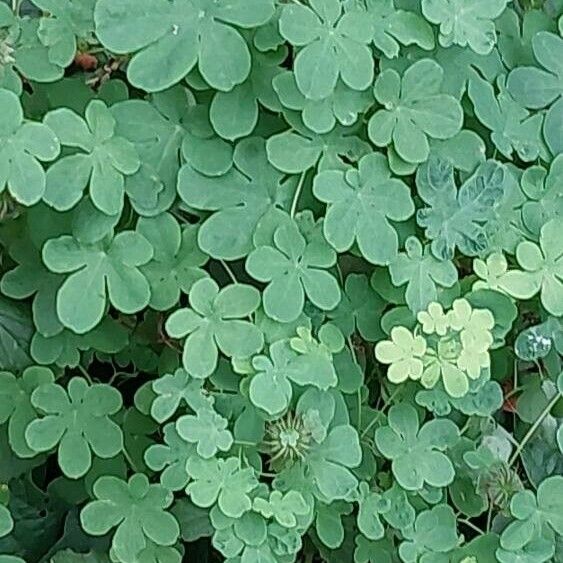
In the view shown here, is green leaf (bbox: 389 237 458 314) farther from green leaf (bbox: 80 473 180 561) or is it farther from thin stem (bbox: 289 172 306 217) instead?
green leaf (bbox: 80 473 180 561)

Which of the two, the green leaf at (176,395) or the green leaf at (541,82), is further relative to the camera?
the green leaf at (541,82)

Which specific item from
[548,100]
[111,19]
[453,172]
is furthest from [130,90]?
[548,100]

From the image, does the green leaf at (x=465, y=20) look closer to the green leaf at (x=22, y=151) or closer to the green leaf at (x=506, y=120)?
the green leaf at (x=506, y=120)

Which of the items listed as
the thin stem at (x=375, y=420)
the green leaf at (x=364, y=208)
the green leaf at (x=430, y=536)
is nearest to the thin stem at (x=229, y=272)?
the green leaf at (x=364, y=208)

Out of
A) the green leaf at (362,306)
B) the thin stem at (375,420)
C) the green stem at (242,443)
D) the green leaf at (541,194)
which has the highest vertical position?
the green leaf at (541,194)

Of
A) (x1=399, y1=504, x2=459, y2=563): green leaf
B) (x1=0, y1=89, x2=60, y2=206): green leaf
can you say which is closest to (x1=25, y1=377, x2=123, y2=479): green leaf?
(x1=0, y1=89, x2=60, y2=206): green leaf

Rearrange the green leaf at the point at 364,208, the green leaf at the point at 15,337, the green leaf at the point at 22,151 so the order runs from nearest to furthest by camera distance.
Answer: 1. the green leaf at the point at 22,151
2. the green leaf at the point at 364,208
3. the green leaf at the point at 15,337

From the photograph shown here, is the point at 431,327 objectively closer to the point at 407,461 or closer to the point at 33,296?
the point at 407,461
